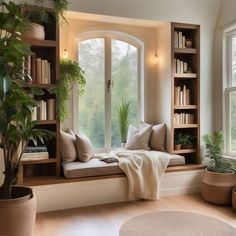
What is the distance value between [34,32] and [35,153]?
1.45m

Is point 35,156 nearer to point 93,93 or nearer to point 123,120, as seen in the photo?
point 93,93

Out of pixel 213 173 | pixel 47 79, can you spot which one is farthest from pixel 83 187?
pixel 213 173

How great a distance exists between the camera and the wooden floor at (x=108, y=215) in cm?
273

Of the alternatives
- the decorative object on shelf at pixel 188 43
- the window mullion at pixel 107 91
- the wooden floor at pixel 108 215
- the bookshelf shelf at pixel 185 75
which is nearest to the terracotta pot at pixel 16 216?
the wooden floor at pixel 108 215

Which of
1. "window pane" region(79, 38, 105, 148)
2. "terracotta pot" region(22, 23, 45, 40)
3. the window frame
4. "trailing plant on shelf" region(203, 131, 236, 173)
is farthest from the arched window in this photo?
"trailing plant on shelf" region(203, 131, 236, 173)

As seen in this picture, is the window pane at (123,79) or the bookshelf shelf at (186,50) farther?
the window pane at (123,79)

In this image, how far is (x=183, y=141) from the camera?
13.4 feet

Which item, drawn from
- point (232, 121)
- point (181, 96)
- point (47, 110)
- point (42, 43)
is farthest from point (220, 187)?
point (42, 43)

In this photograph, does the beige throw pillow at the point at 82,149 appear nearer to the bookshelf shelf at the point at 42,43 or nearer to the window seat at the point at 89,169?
the window seat at the point at 89,169

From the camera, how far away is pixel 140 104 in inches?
178

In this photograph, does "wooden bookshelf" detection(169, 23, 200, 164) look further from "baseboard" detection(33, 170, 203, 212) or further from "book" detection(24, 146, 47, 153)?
"book" detection(24, 146, 47, 153)

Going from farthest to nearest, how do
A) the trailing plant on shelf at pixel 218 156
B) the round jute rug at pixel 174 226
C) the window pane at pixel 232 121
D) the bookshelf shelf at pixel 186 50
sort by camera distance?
the bookshelf shelf at pixel 186 50 < the window pane at pixel 232 121 < the trailing plant on shelf at pixel 218 156 < the round jute rug at pixel 174 226

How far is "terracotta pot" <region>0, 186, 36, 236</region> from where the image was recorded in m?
2.08

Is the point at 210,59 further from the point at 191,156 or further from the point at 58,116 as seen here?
the point at 58,116
